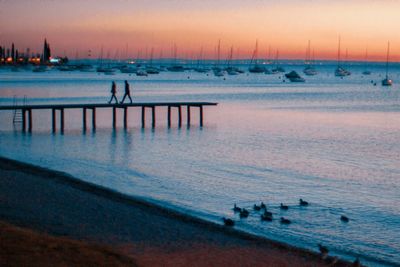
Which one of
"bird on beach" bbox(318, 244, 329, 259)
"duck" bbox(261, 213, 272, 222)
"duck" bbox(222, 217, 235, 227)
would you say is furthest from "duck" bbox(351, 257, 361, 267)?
"duck" bbox(261, 213, 272, 222)

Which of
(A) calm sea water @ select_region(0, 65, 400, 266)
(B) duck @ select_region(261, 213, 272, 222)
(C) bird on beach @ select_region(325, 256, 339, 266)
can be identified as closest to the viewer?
(C) bird on beach @ select_region(325, 256, 339, 266)

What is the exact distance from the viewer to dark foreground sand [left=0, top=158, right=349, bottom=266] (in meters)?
11.5

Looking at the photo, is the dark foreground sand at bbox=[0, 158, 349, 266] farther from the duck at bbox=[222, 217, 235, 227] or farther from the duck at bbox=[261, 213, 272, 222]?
the duck at bbox=[261, 213, 272, 222]

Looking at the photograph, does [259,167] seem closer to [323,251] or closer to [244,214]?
[244,214]

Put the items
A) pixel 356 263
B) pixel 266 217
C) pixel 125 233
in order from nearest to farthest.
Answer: pixel 356 263 → pixel 125 233 → pixel 266 217

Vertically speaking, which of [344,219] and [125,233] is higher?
[125,233]

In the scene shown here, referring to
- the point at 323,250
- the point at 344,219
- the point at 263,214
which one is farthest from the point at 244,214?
the point at 323,250

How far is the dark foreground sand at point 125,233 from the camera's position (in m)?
11.5

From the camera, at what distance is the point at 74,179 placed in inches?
827

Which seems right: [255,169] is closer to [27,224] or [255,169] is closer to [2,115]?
[27,224]

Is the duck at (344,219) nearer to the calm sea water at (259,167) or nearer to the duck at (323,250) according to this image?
the calm sea water at (259,167)

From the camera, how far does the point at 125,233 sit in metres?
13.4

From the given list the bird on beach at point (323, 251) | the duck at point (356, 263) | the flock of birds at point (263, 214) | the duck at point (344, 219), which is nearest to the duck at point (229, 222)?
the flock of birds at point (263, 214)

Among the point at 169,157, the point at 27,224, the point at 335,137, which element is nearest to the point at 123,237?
the point at 27,224
